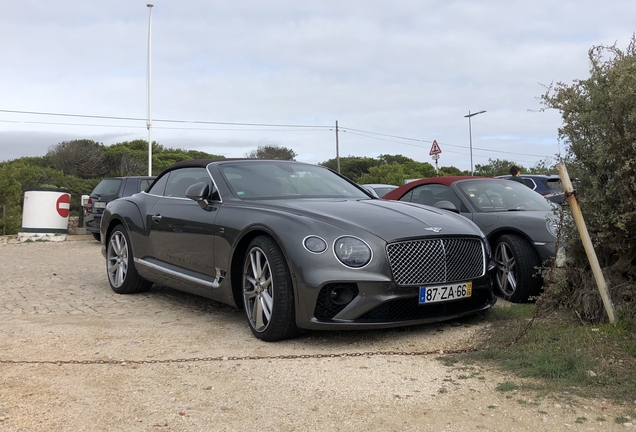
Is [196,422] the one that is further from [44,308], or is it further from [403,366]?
[44,308]

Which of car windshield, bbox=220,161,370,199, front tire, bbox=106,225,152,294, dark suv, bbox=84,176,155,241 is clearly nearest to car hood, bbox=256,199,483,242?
car windshield, bbox=220,161,370,199

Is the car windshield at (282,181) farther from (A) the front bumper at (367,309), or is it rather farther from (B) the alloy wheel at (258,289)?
(A) the front bumper at (367,309)

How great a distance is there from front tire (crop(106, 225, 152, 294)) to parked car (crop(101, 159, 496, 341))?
79 centimetres

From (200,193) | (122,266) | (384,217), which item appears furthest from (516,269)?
(122,266)

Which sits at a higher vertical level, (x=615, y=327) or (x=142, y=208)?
(x=142, y=208)

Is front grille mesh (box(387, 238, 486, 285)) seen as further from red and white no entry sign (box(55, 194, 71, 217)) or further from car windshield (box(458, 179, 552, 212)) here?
red and white no entry sign (box(55, 194, 71, 217))

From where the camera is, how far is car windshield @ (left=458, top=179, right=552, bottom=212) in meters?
6.98

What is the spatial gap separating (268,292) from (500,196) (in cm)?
346

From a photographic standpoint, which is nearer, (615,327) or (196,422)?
(196,422)

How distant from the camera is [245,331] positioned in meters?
5.29

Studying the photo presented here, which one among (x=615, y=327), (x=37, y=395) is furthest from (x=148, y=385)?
(x=615, y=327)

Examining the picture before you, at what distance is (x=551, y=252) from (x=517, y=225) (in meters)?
0.47

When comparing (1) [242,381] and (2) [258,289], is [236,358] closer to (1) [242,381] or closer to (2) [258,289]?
(1) [242,381]

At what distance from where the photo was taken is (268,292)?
4879mm
